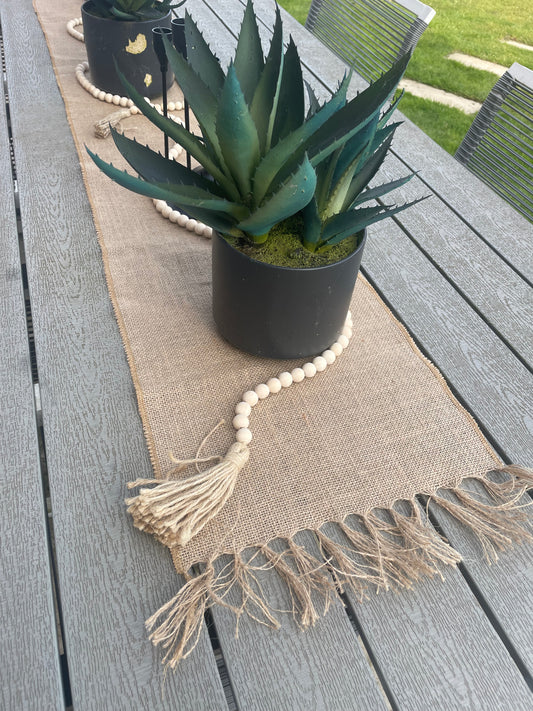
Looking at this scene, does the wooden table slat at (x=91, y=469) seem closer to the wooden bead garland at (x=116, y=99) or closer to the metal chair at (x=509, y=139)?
the wooden bead garland at (x=116, y=99)

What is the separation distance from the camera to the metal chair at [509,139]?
3.97 feet

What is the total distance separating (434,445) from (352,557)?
18 cm

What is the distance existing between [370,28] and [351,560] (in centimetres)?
161

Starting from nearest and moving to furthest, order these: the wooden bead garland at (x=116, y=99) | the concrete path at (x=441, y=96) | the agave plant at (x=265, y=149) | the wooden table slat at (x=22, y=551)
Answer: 1. the wooden table slat at (x=22, y=551)
2. the agave plant at (x=265, y=149)
3. the wooden bead garland at (x=116, y=99)
4. the concrete path at (x=441, y=96)

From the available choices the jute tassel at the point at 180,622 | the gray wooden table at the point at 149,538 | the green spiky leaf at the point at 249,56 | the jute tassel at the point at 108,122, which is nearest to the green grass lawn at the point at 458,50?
the jute tassel at the point at 108,122

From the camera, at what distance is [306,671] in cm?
48

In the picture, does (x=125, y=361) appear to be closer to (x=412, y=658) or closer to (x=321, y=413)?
(x=321, y=413)

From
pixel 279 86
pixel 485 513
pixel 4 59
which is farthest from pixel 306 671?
pixel 4 59

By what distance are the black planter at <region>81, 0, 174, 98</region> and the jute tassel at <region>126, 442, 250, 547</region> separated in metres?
0.92

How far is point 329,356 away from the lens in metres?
0.75

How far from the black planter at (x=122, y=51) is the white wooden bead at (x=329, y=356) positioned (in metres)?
0.79

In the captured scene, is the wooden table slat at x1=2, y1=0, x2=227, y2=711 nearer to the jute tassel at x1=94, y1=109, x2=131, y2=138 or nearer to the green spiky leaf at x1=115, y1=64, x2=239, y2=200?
the jute tassel at x1=94, y1=109, x2=131, y2=138

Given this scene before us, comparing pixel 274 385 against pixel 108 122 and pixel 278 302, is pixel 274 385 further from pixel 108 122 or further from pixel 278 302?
pixel 108 122

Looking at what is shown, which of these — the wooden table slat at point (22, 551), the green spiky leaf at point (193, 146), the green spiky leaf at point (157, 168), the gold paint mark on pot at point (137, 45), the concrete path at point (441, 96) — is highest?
the green spiky leaf at point (193, 146)
